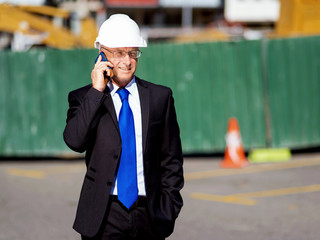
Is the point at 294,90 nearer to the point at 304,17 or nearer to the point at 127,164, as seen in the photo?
the point at 304,17

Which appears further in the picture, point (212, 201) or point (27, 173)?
point (27, 173)

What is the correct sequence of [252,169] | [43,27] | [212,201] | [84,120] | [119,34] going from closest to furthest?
1. [84,120]
2. [119,34]
3. [212,201]
4. [252,169]
5. [43,27]

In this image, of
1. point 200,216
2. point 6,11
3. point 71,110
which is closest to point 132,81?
point 71,110

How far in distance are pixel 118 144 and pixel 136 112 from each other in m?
0.24

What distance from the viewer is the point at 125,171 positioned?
3312 mm

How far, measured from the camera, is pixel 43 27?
894 inches

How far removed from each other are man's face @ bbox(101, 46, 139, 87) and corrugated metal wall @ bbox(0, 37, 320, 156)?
30.0ft

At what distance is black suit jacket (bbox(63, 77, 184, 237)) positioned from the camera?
10.7ft

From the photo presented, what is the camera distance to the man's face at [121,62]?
3.35 meters

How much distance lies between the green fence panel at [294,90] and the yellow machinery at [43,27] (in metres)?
9.70

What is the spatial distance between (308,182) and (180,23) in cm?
5730

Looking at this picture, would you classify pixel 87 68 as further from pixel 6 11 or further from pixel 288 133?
pixel 6 11

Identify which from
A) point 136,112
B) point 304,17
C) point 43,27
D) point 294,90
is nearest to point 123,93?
point 136,112

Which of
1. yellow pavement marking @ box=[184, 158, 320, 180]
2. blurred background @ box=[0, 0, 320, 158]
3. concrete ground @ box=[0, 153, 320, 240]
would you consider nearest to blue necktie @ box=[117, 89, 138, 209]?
concrete ground @ box=[0, 153, 320, 240]
